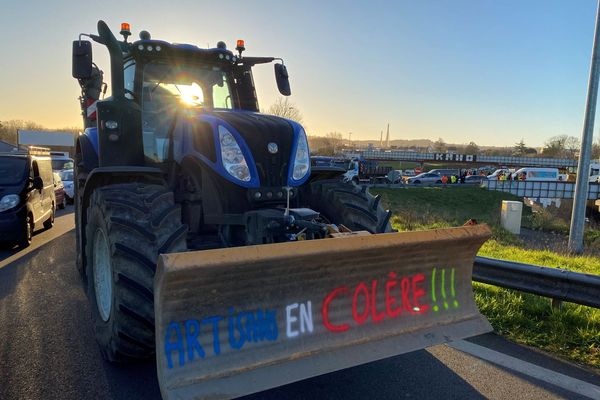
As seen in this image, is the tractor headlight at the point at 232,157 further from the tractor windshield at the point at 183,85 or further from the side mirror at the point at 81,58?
the side mirror at the point at 81,58

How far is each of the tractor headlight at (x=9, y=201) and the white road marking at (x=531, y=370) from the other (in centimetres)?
A: 797

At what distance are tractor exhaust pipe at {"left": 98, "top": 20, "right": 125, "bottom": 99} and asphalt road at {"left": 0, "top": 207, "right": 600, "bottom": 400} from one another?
2.32 m

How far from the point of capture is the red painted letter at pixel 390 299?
3.05m

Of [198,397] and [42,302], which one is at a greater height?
[198,397]

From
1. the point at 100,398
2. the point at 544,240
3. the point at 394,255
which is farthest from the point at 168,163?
the point at 544,240

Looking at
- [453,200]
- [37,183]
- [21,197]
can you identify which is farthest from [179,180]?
[453,200]

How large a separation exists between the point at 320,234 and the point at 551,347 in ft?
7.67

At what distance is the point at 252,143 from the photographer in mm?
3572

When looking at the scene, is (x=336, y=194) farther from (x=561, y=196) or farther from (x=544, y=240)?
(x=561, y=196)

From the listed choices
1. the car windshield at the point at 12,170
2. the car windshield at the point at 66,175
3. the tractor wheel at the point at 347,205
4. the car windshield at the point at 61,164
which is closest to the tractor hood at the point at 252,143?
the tractor wheel at the point at 347,205

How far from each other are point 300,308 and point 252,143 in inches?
56.8

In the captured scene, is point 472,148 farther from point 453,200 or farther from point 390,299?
point 390,299

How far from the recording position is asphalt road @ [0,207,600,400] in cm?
311

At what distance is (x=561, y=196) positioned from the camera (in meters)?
27.4
